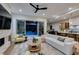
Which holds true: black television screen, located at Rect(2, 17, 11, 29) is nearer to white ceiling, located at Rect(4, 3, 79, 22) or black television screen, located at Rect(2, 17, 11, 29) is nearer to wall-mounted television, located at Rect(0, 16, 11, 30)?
wall-mounted television, located at Rect(0, 16, 11, 30)

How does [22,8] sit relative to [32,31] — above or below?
above

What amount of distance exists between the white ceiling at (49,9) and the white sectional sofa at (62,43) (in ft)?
2.10

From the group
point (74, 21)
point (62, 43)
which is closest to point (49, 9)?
point (74, 21)

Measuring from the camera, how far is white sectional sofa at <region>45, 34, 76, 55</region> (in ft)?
8.32

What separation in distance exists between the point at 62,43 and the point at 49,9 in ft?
3.52

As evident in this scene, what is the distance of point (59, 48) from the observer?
2768mm

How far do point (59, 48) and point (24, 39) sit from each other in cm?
102

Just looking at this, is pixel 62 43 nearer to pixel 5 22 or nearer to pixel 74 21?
pixel 74 21

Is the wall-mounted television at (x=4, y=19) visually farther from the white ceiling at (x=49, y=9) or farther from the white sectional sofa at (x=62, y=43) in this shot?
the white sectional sofa at (x=62, y=43)

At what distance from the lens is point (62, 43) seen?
9.37 feet

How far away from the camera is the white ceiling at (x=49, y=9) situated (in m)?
2.37

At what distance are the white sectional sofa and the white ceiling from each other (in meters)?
0.64
